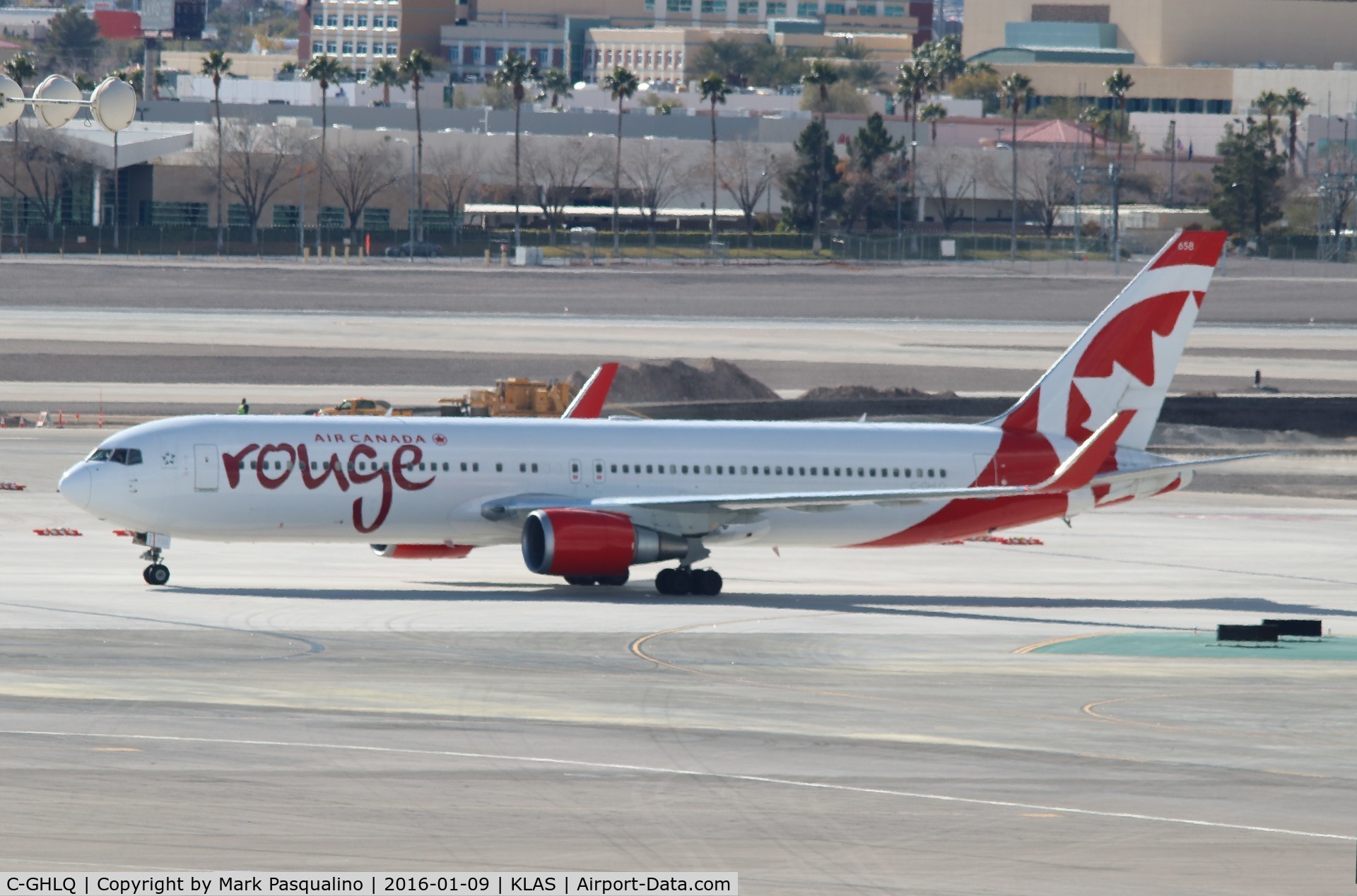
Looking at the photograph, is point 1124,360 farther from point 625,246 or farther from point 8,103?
point 625,246

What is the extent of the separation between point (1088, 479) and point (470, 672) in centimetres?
1714

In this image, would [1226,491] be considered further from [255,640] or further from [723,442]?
[255,640]

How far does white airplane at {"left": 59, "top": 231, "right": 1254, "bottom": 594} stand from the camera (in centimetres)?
4147

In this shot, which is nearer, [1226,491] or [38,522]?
[38,522]

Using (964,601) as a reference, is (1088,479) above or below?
above

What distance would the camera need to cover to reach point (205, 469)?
41281 mm

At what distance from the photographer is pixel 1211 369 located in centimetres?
10344

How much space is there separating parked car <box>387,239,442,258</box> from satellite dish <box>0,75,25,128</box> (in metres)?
139

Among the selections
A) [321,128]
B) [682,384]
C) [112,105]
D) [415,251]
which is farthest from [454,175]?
[112,105]

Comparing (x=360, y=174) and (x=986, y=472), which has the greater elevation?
(x=360, y=174)

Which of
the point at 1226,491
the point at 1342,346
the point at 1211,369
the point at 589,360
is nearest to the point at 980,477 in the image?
the point at 1226,491

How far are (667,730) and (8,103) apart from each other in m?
16.1
